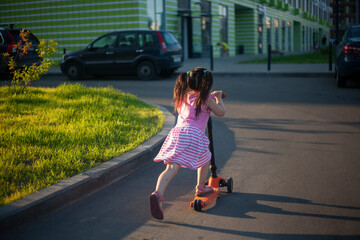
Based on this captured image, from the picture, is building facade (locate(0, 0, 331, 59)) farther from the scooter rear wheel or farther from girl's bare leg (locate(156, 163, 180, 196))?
girl's bare leg (locate(156, 163, 180, 196))

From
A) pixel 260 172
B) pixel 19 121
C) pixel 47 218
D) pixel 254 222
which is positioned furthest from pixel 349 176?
pixel 19 121

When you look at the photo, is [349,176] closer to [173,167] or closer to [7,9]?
[173,167]

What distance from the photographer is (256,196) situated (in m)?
3.71

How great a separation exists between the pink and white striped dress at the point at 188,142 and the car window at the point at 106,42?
39.6 ft

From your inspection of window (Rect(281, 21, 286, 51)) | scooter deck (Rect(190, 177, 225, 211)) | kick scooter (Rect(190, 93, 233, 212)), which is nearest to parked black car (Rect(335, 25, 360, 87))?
kick scooter (Rect(190, 93, 233, 212))

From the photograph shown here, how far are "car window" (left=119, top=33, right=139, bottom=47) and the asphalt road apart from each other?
8.52 meters

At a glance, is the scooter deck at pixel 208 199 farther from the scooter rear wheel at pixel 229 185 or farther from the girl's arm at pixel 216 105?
the girl's arm at pixel 216 105

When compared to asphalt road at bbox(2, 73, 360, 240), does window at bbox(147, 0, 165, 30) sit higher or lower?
higher

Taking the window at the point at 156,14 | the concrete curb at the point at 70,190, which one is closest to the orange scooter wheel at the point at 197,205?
the concrete curb at the point at 70,190

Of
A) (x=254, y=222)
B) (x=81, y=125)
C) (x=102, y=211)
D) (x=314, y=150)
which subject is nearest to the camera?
(x=254, y=222)

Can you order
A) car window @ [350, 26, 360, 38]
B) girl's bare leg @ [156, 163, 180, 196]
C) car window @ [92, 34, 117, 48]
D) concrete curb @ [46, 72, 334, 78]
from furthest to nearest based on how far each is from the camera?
1. car window @ [92, 34, 117, 48]
2. concrete curb @ [46, 72, 334, 78]
3. car window @ [350, 26, 360, 38]
4. girl's bare leg @ [156, 163, 180, 196]

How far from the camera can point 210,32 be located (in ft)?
99.6

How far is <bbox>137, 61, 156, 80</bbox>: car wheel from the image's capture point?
1466cm

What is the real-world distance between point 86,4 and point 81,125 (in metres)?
20.8
